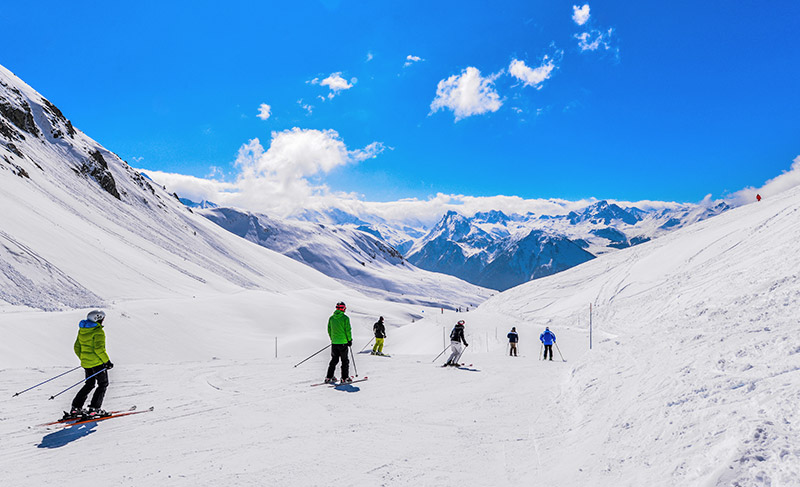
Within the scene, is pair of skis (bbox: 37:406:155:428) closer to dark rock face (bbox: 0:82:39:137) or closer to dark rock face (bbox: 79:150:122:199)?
dark rock face (bbox: 79:150:122:199)

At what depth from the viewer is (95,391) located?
8.31 m

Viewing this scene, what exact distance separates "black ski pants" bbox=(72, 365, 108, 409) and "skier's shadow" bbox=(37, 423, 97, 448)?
51cm

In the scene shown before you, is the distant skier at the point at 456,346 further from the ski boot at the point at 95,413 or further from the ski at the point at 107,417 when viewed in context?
the ski boot at the point at 95,413

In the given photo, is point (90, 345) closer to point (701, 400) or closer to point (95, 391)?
point (95, 391)

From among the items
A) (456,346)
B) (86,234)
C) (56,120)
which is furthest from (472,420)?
(56,120)

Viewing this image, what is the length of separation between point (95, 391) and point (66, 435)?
49.3 inches

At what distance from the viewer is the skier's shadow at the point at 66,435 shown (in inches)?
264

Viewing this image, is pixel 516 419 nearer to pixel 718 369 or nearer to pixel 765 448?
pixel 718 369

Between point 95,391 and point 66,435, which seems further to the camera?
point 95,391

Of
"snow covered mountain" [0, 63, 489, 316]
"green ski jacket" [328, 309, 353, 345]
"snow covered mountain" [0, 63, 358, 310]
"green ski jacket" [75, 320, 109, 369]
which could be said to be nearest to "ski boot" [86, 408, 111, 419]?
"green ski jacket" [75, 320, 109, 369]

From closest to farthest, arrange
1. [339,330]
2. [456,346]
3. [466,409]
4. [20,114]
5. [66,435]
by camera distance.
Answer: [66,435]
[466,409]
[339,330]
[456,346]
[20,114]

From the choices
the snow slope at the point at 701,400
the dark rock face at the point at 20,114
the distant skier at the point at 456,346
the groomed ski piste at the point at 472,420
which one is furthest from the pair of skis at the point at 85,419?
the dark rock face at the point at 20,114

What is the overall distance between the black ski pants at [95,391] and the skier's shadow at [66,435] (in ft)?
1.68

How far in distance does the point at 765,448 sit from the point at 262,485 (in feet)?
18.3
